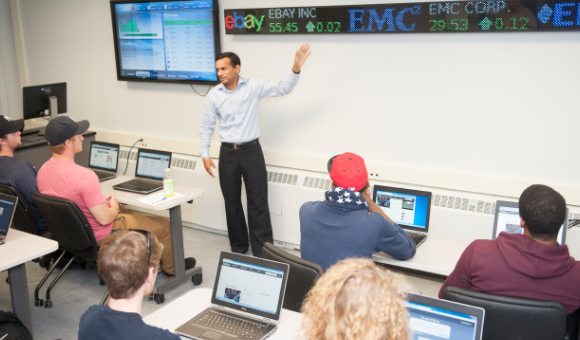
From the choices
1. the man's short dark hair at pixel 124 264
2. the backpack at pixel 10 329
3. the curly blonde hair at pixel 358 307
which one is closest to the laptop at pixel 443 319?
the curly blonde hair at pixel 358 307

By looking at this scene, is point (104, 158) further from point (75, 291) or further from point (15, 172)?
point (75, 291)

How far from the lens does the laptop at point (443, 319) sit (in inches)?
64.6

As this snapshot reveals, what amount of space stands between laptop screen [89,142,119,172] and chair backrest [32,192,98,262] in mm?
1043

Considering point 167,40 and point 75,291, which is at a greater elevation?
point 167,40

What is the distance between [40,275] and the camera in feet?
12.7

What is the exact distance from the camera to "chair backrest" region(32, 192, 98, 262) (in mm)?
3004

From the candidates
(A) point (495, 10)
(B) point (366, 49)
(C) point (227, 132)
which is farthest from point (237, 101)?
(A) point (495, 10)

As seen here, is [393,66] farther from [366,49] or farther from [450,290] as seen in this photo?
[450,290]

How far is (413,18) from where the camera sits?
11.1ft

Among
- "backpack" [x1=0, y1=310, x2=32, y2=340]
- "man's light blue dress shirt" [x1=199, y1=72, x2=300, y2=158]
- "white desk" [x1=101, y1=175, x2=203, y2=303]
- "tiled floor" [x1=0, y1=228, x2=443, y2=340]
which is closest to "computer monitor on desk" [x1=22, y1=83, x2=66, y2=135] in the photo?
"tiled floor" [x1=0, y1=228, x2=443, y2=340]

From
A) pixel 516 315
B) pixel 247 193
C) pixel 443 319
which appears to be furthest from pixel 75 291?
pixel 516 315

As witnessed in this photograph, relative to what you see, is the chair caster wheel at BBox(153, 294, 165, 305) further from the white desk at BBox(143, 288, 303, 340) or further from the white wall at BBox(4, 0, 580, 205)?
the white wall at BBox(4, 0, 580, 205)

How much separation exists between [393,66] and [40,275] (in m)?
3.17

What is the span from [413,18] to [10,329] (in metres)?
2.97
